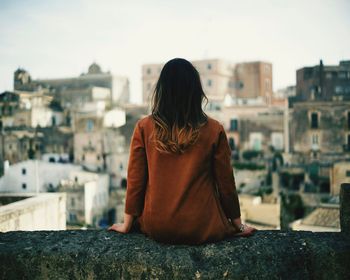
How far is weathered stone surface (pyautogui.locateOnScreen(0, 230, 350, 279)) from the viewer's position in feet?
8.11

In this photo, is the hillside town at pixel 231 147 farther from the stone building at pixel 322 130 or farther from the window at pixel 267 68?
the window at pixel 267 68

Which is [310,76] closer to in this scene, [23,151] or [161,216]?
[23,151]

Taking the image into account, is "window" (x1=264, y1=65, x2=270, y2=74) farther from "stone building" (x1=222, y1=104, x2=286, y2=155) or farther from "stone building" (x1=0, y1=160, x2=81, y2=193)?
"stone building" (x1=0, y1=160, x2=81, y2=193)

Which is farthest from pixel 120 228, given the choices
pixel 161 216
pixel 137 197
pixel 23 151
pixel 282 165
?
pixel 23 151

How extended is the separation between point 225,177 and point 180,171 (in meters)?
0.34

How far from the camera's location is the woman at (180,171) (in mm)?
2688

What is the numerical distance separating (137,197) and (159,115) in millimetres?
573

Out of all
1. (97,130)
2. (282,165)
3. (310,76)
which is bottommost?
(282,165)

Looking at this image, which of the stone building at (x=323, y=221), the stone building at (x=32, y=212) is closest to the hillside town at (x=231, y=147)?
the stone building at (x=323, y=221)

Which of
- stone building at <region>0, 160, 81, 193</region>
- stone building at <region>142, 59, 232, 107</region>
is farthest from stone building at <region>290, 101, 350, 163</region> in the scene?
stone building at <region>0, 160, 81, 193</region>

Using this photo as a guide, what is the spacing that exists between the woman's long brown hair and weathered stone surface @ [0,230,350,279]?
0.67 meters

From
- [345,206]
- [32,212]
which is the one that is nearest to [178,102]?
[345,206]

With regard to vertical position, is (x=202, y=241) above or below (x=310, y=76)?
below

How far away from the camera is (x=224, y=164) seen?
2873 mm
